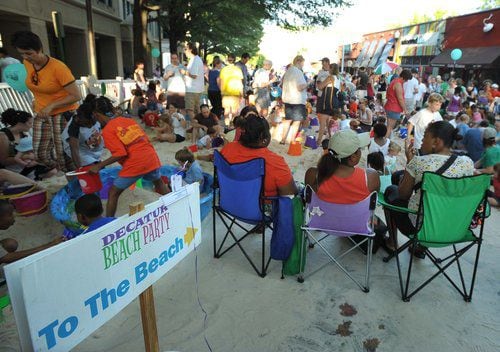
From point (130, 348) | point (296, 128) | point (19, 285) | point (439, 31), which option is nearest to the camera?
point (19, 285)

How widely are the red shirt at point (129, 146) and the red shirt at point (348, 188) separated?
5.97ft

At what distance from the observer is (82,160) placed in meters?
4.13

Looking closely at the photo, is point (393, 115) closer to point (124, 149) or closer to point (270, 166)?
point (270, 166)

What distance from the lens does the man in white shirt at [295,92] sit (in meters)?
6.71

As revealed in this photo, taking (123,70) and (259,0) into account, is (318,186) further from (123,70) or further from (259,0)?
(123,70)

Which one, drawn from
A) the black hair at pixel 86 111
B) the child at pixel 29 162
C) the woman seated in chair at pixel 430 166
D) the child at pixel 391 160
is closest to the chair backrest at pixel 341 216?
the woman seated in chair at pixel 430 166

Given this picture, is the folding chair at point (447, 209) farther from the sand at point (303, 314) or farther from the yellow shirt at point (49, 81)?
the yellow shirt at point (49, 81)

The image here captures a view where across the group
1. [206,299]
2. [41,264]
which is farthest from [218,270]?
[41,264]

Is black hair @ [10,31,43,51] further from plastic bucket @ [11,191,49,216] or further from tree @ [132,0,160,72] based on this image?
tree @ [132,0,160,72]

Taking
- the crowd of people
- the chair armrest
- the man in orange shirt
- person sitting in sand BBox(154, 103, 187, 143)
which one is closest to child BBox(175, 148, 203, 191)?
the crowd of people

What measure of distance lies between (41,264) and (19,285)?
8 cm

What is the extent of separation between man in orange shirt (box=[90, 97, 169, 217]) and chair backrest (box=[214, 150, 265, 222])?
33.9 inches

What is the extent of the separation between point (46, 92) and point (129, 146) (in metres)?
1.36

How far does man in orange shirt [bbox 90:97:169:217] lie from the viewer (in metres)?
3.26
